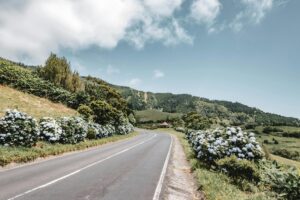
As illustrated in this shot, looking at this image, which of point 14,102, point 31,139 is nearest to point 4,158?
point 31,139

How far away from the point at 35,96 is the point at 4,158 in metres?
42.7

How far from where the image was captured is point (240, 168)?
15750mm

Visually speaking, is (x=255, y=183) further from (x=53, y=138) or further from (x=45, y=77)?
(x=45, y=77)

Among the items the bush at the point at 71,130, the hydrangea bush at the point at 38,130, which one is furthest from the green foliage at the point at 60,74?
the bush at the point at 71,130

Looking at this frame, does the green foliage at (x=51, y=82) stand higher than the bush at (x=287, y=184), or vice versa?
the green foliage at (x=51, y=82)

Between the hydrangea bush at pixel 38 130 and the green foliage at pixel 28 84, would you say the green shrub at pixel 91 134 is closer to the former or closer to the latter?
the hydrangea bush at pixel 38 130

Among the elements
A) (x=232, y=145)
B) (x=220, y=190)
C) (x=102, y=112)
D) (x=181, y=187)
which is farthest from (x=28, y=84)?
(x=220, y=190)

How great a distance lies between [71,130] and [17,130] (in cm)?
852

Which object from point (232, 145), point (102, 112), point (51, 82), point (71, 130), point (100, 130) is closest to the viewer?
point (232, 145)

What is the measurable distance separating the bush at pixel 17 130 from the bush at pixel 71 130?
20.0ft

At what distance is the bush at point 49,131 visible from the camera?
26.4 m

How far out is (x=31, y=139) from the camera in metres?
22.2

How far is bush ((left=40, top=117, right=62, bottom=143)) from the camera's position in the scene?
26422 mm

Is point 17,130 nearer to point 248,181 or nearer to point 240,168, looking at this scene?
point 240,168
